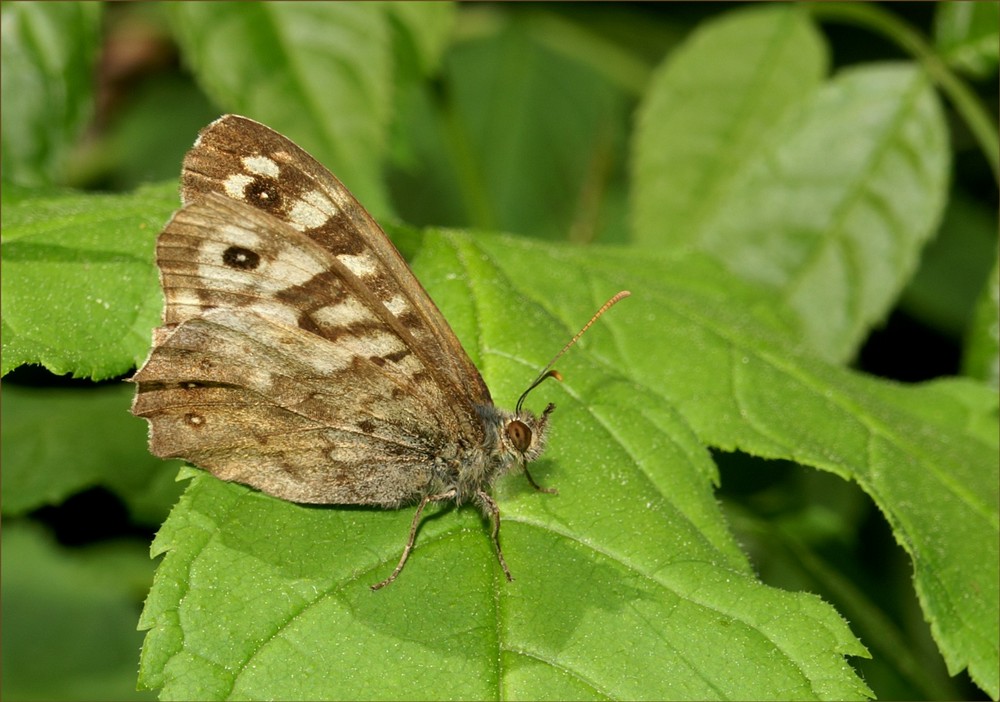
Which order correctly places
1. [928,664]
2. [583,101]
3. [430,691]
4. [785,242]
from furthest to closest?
[583,101] → [928,664] → [785,242] → [430,691]

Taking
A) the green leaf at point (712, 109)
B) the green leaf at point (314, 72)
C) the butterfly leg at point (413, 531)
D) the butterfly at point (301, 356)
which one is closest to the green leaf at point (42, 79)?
the green leaf at point (314, 72)

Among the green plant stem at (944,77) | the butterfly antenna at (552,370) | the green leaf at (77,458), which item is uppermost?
the green plant stem at (944,77)

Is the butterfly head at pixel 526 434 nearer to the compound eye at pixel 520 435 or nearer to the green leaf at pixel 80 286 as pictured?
the compound eye at pixel 520 435

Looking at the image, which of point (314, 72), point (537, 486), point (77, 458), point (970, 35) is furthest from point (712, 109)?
point (77, 458)

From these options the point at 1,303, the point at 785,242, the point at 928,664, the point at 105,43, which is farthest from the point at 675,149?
the point at 105,43

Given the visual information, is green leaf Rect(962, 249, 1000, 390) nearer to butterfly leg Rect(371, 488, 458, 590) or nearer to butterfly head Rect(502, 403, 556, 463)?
butterfly head Rect(502, 403, 556, 463)

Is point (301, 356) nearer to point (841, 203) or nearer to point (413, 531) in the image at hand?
point (413, 531)

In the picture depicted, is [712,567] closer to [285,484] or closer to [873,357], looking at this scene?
[285,484]
